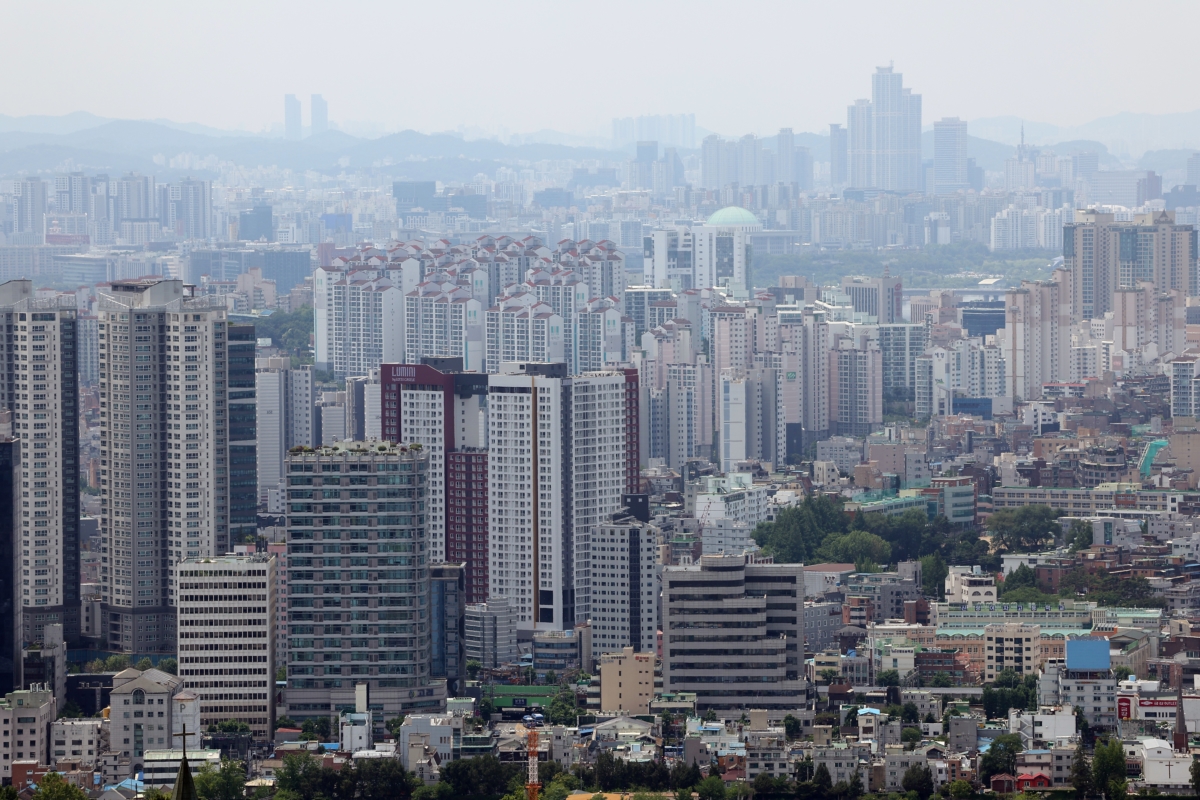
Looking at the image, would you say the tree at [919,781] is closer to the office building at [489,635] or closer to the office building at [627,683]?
the office building at [627,683]

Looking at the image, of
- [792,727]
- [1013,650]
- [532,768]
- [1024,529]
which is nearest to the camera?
[532,768]

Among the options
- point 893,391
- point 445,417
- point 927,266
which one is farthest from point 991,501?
point 927,266

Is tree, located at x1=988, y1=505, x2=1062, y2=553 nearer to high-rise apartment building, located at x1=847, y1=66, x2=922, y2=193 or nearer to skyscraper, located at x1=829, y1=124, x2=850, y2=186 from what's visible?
high-rise apartment building, located at x1=847, y1=66, x2=922, y2=193

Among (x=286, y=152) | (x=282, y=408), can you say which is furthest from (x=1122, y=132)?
(x=282, y=408)

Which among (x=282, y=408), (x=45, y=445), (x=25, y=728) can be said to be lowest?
(x=25, y=728)

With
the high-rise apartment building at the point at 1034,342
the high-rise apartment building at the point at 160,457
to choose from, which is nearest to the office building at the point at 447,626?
the high-rise apartment building at the point at 160,457

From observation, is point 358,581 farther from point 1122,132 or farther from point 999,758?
point 1122,132
